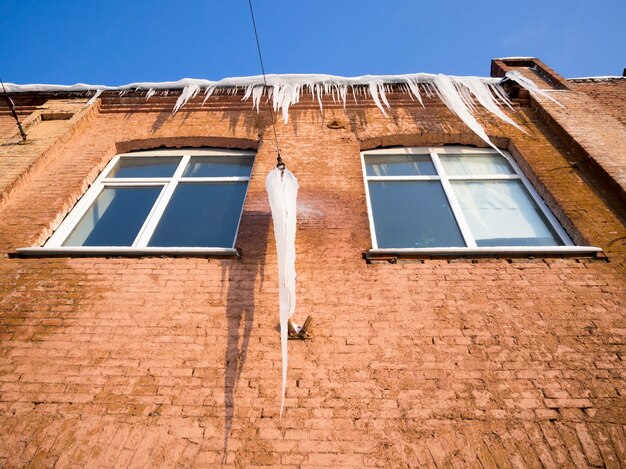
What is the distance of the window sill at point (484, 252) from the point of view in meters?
3.36

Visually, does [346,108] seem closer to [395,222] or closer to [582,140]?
[395,222]

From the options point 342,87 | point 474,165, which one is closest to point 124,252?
point 342,87

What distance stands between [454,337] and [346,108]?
3859 millimetres

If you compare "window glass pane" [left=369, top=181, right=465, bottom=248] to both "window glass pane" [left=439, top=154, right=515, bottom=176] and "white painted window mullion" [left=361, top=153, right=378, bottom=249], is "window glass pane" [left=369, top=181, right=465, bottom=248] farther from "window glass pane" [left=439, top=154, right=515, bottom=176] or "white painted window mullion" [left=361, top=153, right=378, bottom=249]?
"window glass pane" [left=439, top=154, right=515, bottom=176]

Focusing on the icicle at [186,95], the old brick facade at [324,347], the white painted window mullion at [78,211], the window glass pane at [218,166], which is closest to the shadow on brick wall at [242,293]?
the old brick facade at [324,347]

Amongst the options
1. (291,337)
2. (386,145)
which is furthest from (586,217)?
(291,337)

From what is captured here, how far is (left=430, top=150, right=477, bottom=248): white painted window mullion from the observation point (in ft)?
12.5

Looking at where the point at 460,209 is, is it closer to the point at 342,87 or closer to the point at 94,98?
the point at 342,87

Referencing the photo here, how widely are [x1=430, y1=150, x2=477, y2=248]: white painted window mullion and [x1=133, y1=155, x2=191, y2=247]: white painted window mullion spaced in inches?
128

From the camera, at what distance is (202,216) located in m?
4.27

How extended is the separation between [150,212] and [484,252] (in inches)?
139

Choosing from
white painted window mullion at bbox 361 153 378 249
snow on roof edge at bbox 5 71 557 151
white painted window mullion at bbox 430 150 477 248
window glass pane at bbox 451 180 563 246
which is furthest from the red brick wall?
white painted window mullion at bbox 361 153 378 249

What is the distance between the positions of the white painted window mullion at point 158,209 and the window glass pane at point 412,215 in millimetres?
2397

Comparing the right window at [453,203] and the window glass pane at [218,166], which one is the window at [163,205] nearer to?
the window glass pane at [218,166]
